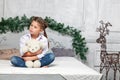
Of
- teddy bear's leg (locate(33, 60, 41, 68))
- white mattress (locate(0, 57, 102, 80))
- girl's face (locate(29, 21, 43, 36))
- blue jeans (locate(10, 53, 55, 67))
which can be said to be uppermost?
girl's face (locate(29, 21, 43, 36))

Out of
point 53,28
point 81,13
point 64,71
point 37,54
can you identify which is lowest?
point 64,71

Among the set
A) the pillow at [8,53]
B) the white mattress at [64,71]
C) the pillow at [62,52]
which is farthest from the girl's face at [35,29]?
the pillow at [62,52]

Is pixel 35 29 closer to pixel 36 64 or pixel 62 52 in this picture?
pixel 36 64

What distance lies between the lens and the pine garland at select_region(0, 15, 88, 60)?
5.18m

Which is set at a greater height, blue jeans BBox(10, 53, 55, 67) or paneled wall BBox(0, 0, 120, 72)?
paneled wall BBox(0, 0, 120, 72)

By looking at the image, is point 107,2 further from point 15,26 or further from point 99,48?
point 15,26

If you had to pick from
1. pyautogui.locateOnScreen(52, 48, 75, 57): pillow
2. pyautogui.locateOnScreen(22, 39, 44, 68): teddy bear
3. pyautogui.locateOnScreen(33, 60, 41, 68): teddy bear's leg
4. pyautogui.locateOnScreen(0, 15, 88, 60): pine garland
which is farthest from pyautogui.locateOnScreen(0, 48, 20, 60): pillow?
pyautogui.locateOnScreen(33, 60, 41, 68): teddy bear's leg

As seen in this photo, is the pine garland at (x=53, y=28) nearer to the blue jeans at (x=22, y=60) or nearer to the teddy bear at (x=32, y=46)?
the teddy bear at (x=32, y=46)

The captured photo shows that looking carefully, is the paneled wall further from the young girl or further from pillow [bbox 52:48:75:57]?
the young girl

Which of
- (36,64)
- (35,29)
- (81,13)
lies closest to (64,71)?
(36,64)

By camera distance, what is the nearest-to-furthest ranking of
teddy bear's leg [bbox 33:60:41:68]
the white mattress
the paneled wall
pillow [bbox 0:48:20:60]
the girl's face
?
the white mattress → teddy bear's leg [bbox 33:60:41:68] → the girl's face → pillow [bbox 0:48:20:60] → the paneled wall

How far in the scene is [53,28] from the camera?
530cm

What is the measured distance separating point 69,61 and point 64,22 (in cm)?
100

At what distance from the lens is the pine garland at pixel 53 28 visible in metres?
5.18
